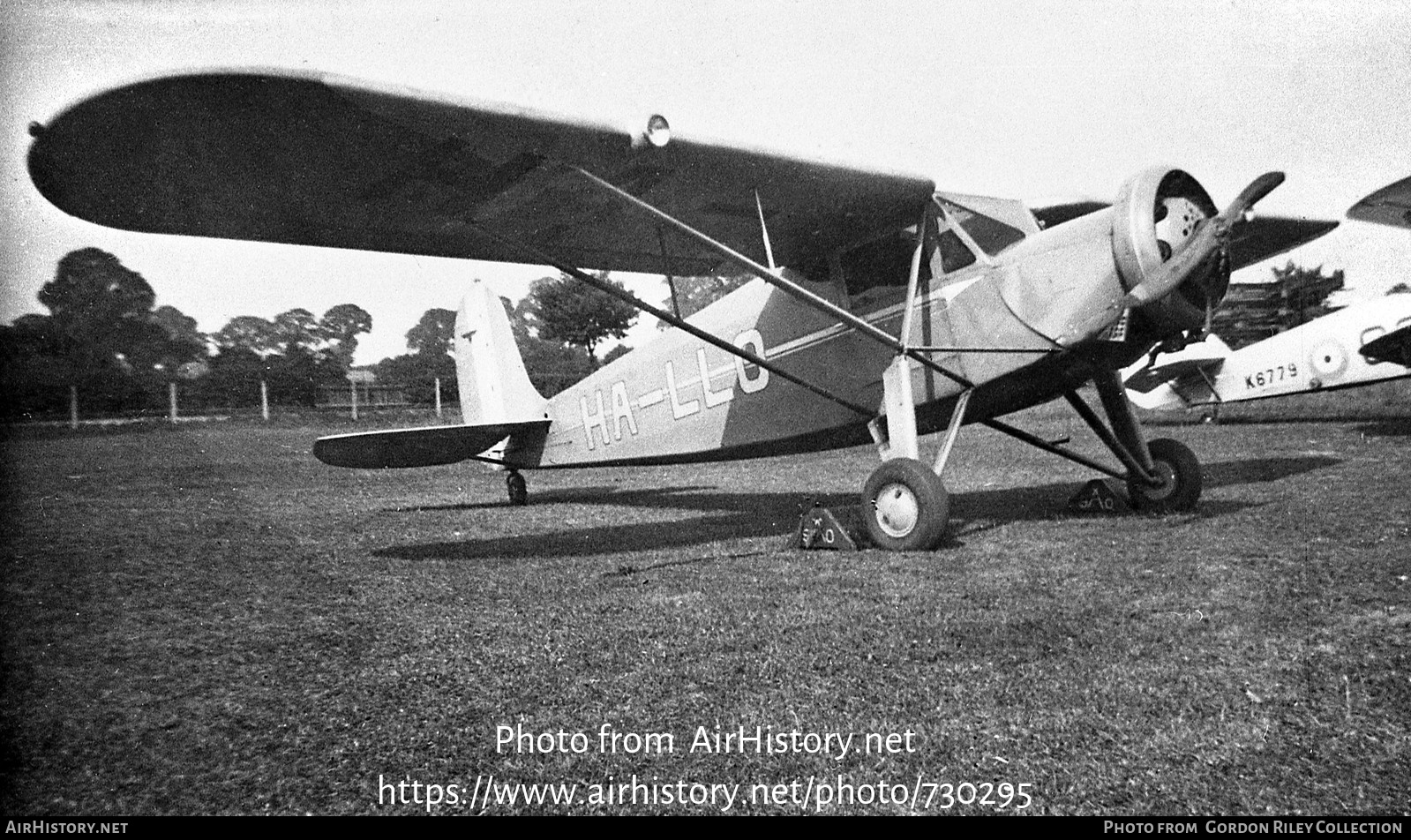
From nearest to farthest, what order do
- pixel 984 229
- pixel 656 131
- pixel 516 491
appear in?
pixel 656 131
pixel 984 229
pixel 516 491

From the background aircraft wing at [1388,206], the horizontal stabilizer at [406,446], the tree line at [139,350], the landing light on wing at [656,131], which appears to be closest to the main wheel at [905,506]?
the landing light on wing at [656,131]

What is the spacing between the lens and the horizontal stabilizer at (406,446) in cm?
654

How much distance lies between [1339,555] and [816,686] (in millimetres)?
3221

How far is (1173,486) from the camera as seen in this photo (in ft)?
20.6

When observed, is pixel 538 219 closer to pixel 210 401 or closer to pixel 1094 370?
pixel 210 401

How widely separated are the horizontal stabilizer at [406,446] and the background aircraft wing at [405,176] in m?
1.77

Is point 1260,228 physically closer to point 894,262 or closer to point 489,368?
point 894,262

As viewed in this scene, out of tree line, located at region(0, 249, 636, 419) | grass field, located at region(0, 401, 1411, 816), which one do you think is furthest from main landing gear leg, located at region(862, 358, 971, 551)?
tree line, located at region(0, 249, 636, 419)

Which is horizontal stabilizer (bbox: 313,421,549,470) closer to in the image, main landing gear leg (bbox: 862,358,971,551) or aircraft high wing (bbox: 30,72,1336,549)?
aircraft high wing (bbox: 30,72,1336,549)

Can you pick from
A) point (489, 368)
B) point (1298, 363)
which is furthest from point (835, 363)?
point (1298, 363)

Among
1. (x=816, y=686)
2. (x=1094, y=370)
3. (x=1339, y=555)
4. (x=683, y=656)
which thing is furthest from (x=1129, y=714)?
(x=1094, y=370)

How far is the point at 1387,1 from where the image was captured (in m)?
3.02

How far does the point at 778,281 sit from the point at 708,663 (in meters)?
2.88

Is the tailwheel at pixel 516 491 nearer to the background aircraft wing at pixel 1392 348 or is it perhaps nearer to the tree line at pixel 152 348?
the tree line at pixel 152 348
